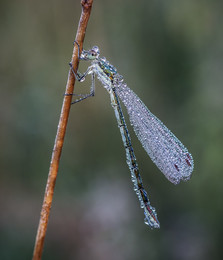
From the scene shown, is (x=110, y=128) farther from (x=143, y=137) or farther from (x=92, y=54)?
(x=92, y=54)

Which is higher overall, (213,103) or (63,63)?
(63,63)

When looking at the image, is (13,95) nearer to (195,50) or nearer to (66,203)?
(66,203)

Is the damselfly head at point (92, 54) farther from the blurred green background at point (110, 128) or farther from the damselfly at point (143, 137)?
the blurred green background at point (110, 128)

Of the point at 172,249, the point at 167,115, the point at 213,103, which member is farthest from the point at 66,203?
the point at 213,103

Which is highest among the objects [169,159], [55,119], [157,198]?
[55,119]

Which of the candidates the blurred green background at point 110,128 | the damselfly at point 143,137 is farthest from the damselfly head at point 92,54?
the blurred green background at point 110,128

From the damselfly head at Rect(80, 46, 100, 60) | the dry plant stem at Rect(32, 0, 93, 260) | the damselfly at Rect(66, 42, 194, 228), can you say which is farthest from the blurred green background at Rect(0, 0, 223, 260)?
the dry plant stem at Rect(32, 0, 93, 260)

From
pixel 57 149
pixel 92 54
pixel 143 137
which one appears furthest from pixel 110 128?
pixel 57 149
